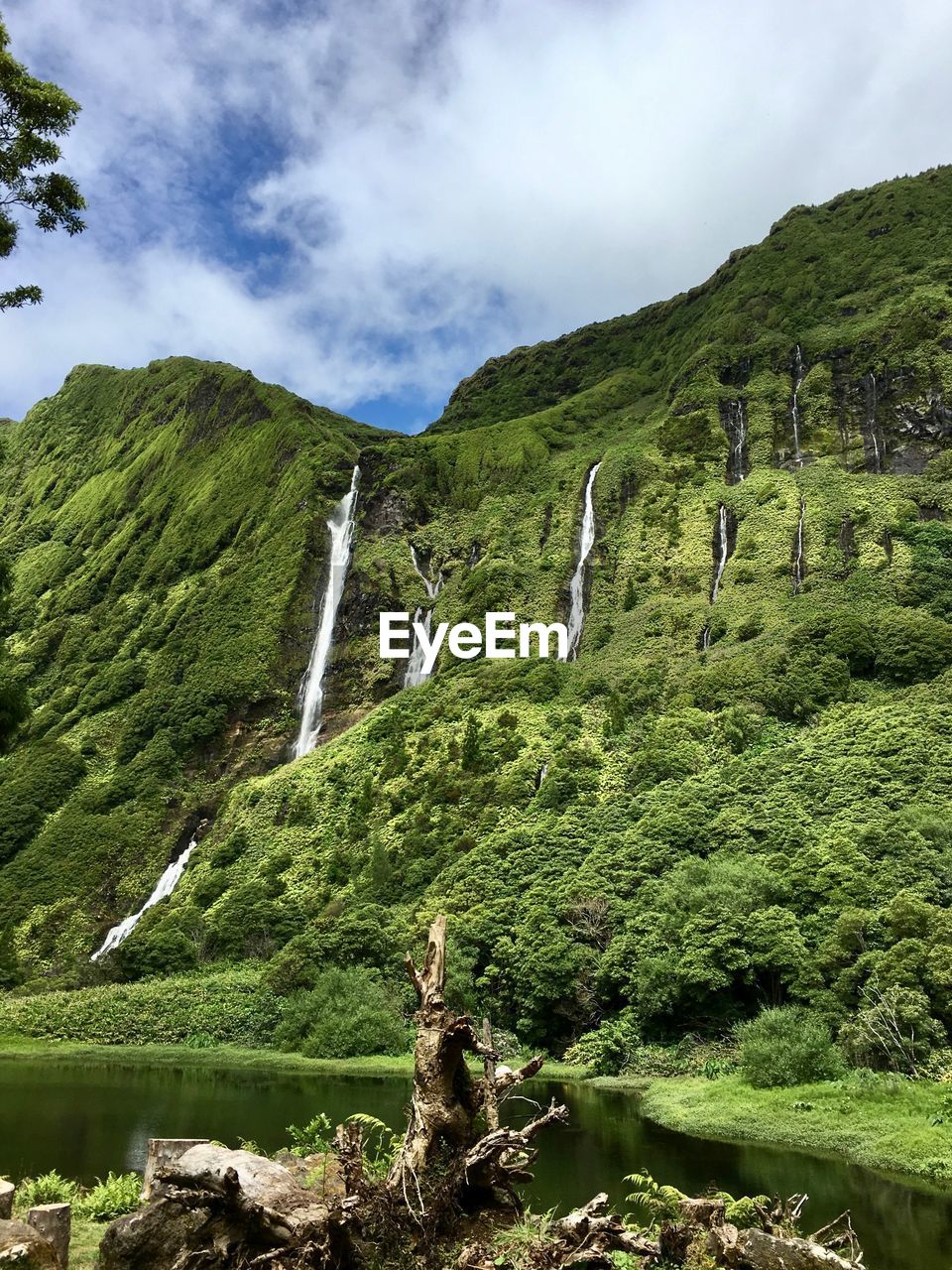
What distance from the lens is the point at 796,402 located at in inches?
3693

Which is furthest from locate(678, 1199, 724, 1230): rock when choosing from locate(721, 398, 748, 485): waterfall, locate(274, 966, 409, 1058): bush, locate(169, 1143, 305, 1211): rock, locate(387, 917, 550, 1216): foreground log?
locate(721, 398, 748, 485): waterfall

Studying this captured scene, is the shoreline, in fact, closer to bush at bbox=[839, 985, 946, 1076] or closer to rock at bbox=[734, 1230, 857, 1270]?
bush at bbox=[839, 985, 946, 1076]

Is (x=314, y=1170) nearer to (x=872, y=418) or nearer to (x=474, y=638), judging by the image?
(x=474, y=638)

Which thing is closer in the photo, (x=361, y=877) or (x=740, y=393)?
(x=361, y=877)

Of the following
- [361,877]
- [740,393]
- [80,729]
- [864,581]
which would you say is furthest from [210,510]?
[864,581]

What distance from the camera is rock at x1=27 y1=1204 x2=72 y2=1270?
33.5 feet

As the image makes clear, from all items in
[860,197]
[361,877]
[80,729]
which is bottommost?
[361,877]

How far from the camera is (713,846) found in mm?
43562

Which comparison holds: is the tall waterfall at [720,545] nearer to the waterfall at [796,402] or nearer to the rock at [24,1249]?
the waterfall at [796,402]

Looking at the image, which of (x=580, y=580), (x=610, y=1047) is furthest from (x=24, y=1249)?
(x=580, y=580)

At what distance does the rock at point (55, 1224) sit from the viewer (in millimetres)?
10211

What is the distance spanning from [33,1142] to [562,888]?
27.2m

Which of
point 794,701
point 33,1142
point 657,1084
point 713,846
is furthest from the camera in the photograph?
point 794,701

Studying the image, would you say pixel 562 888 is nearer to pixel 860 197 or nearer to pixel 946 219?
pixel 946 219
